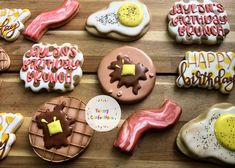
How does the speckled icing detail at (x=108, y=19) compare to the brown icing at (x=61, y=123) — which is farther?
the speckled icing detail at (x=108, y=19)

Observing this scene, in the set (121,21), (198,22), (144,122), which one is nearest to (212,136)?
(144,122)

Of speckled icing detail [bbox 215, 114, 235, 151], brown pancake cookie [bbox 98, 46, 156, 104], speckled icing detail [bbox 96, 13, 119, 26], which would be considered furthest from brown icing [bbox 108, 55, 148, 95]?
speckled icing detail [bbox 215, 114, 235, 151]

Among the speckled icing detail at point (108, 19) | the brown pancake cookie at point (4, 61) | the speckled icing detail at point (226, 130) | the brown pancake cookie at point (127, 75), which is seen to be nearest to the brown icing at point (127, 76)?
the brown pancake cookie at point (127, 75)

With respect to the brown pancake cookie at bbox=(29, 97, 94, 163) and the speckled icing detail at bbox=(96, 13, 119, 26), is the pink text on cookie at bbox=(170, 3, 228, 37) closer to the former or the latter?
the speckled icing detail at bbox=(96, 13, 119, 26)

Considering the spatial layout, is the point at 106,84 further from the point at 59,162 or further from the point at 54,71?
the point at 59,162

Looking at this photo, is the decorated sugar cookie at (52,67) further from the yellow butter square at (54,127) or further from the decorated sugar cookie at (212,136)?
the decorated sugar cookie at (212,136)

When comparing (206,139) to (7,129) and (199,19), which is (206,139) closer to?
(199,19)
